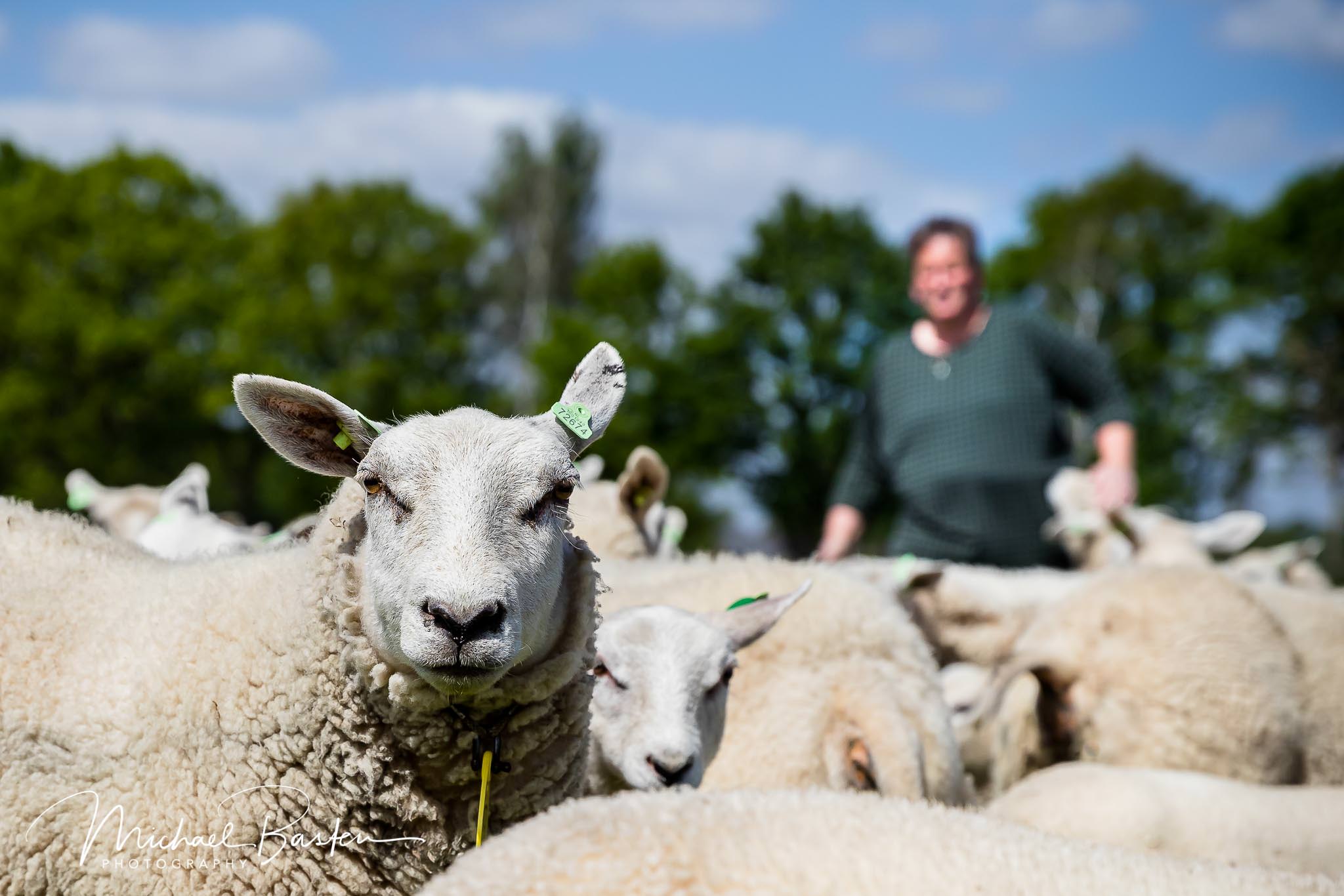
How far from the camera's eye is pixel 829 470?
121 ft

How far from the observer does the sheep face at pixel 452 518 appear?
255 centimetres

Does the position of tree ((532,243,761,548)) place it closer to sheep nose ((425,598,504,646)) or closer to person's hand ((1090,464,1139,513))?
person's hand ((1090,464,1139,513))

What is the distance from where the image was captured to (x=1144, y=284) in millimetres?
39188

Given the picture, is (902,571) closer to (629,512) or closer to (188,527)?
(629,512)

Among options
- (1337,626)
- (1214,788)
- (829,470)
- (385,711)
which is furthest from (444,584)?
(829,470)

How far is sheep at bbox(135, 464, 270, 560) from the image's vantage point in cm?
567

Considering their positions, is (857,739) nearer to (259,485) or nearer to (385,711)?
(385,711)

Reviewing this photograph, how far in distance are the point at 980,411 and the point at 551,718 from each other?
11.3 feet

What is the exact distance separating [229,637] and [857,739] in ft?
6.74

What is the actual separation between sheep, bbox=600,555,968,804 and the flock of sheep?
0.04 ft

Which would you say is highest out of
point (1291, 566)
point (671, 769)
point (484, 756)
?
point (484, 756)

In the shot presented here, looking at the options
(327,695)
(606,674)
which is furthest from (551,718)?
(606,674)

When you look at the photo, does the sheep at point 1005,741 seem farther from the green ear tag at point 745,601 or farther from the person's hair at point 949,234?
the person's hair at point 949,234

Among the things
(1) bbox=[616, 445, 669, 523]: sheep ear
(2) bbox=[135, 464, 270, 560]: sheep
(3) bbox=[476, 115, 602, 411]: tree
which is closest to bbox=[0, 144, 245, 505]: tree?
(3) bbox=[476, 115, 602, 411]: tree
